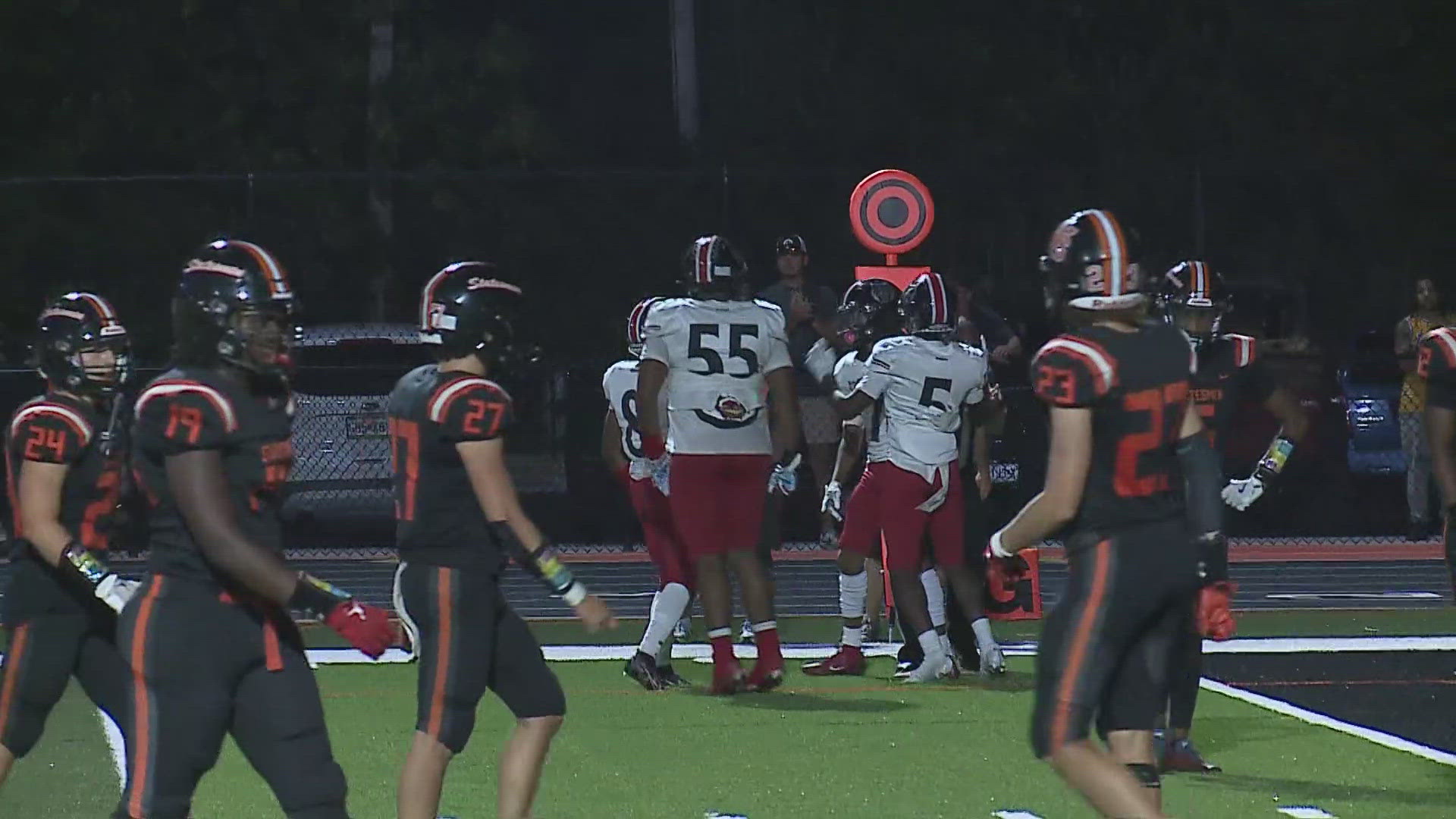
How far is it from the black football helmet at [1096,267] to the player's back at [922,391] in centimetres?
461

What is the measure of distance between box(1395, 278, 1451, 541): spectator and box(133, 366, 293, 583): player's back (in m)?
13.7

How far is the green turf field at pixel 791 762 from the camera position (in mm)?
8016

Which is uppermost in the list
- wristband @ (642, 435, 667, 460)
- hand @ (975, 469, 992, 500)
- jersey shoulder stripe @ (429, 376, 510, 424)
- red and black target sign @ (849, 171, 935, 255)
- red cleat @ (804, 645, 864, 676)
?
red and black target sign @ (849, 171, 935, 255)

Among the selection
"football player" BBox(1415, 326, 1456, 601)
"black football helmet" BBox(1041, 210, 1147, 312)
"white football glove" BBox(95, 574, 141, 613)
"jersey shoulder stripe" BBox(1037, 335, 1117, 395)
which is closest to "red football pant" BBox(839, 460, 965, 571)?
"football player" BBox(1415, 326, 1456, 601)

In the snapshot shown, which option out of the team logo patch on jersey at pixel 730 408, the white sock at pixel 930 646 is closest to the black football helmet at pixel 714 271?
the team logo patch on jersey at pixel 730 408

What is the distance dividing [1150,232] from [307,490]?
728 centimetres

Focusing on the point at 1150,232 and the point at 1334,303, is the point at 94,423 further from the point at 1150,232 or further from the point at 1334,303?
the point at 1334,303

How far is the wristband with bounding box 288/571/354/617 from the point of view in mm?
5418

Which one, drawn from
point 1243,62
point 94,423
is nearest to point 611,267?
point 1243,62

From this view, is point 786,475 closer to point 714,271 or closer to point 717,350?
point 717,350

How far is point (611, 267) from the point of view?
2134 centimetres

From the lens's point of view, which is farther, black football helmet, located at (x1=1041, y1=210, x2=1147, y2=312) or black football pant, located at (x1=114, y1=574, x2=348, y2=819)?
black football helmet, located at (x1=1041, y1=210, x2=1147, y2=312)

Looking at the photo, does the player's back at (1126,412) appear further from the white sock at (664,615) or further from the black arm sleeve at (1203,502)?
the white sock at (664,615)

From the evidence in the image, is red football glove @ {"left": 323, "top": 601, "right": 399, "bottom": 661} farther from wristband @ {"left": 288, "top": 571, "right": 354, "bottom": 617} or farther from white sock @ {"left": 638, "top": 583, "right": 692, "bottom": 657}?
white sock @ {"left": 638, "top": 583, "right": 692, "bottom": 657}
